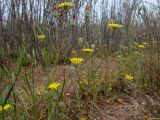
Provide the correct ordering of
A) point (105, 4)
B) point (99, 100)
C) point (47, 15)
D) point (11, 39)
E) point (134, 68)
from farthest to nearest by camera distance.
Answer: point (105, 4)
point (11, 39)
point (47, 15)
point (134, 68)
point (99, 100)

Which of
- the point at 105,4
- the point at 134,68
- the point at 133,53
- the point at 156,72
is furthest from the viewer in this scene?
the point at 105,4

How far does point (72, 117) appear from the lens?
1.47 m

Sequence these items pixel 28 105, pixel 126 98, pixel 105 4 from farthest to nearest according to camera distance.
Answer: pixel 105 4, pixel 126 98, pixel 28 105

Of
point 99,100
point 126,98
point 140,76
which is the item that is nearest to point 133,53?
point 140,76

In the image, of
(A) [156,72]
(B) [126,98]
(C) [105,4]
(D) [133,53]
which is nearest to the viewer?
(B) [126,98]

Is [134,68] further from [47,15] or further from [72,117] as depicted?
[47,15]

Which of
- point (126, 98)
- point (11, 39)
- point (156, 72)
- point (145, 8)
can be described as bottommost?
point (126, 98)

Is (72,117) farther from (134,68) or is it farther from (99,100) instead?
(134,68)

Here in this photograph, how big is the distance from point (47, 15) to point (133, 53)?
979 millimetres

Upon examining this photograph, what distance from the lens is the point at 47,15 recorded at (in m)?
3.09

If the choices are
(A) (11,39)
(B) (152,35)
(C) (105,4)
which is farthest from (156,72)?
(C) (105,4)

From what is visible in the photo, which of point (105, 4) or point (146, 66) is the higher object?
point (105, 4)

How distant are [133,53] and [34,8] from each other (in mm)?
1165

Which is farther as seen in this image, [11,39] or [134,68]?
[11,39]
